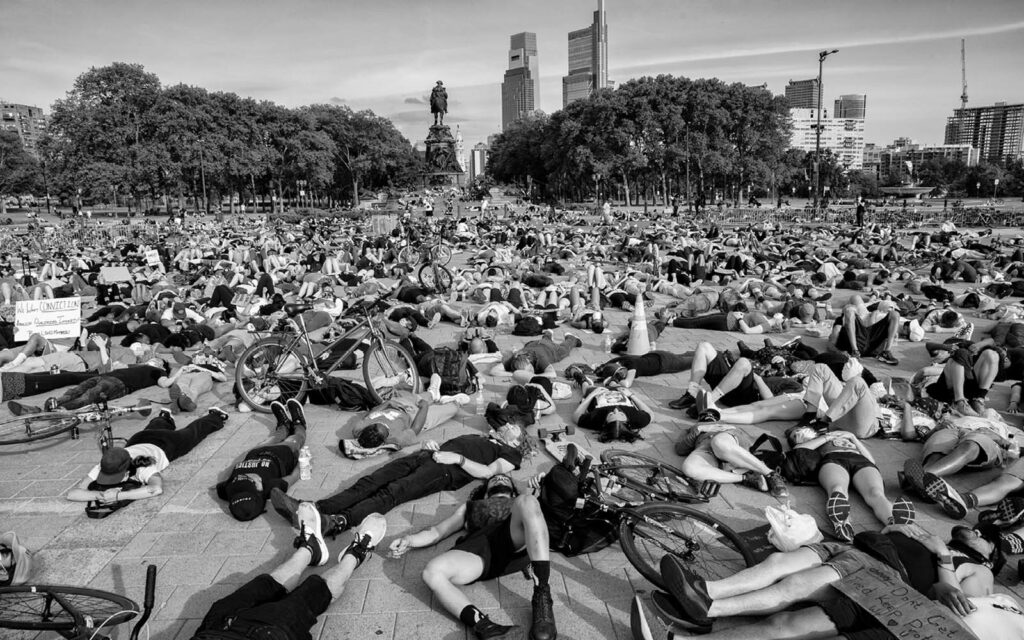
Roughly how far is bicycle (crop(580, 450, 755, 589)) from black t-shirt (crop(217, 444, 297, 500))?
2429 millimetres

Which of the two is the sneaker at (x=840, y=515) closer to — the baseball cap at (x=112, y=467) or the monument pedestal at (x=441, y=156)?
the baseball cap at (x=112, y=467)

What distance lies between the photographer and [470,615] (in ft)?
10.8

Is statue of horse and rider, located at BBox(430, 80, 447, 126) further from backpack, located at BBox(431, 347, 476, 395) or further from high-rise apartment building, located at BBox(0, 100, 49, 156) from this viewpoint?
high-rise apartment building, located at BBox(0, 100, 49, 156)

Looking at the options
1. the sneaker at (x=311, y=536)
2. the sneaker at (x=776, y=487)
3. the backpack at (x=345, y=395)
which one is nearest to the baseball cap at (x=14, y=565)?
the sneaker at (x=311, y=536)

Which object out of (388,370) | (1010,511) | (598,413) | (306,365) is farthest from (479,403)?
(1010,511)

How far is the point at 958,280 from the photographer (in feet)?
46.9

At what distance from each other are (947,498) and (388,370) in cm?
504

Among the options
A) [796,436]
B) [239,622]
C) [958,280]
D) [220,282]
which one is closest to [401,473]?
[239,622]

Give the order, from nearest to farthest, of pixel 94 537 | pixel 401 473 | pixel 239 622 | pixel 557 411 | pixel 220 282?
pixel 239 622 < pixel 94 537 < pixel 401 473 < pixel 557 411 < pixel 220 282

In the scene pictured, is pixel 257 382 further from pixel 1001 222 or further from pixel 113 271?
pixel 1001 222

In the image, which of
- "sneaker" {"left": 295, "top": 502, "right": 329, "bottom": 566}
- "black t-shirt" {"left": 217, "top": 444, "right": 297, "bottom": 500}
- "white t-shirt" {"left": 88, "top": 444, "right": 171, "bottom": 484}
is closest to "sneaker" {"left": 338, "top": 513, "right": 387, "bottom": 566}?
"sneaker" {"left": 295, "top": 502, "right": 329, "bottom": 566}

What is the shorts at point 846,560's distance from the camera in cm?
310

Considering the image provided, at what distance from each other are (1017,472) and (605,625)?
11.2ft

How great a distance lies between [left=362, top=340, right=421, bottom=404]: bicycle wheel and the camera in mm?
6691
